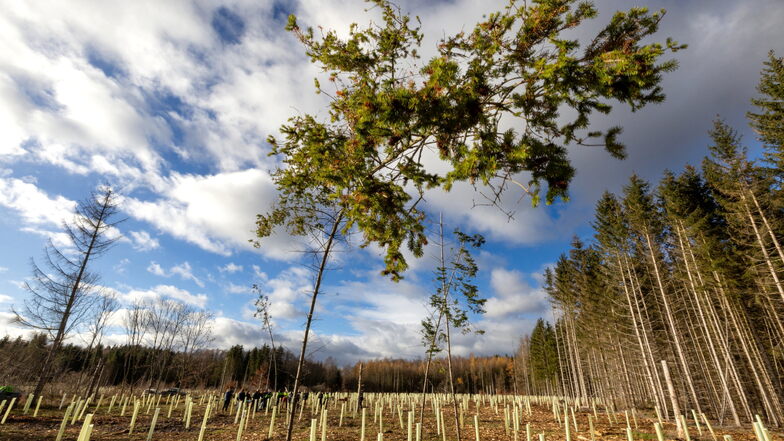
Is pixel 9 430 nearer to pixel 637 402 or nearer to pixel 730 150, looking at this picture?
pixel 730 150

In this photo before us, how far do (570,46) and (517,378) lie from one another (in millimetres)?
76752

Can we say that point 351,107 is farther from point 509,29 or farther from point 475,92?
point 509,29

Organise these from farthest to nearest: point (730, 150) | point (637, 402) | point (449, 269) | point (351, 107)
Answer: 1. point (637, 402)
2. point (730, 150)
3. point (449, 269)
4. point (351, 107)

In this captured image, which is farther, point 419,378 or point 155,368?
point 419,378

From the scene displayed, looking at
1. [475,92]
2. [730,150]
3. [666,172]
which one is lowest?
[475,92]

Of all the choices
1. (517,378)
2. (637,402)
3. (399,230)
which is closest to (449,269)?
(399,230)

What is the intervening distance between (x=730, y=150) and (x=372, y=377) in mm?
86694

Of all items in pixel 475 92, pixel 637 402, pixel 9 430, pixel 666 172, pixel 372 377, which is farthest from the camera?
pixel 372 377

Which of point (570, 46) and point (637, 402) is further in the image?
point (637, 402)

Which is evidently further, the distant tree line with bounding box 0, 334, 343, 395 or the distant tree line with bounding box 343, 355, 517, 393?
the distant tree line with bounding box 343, 355, 517, 393

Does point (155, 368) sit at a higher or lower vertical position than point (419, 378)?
higher

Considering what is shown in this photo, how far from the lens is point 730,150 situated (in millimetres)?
14906

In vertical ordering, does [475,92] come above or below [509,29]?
below

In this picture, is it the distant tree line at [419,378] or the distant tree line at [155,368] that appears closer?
the distant tree line at [155,368]
